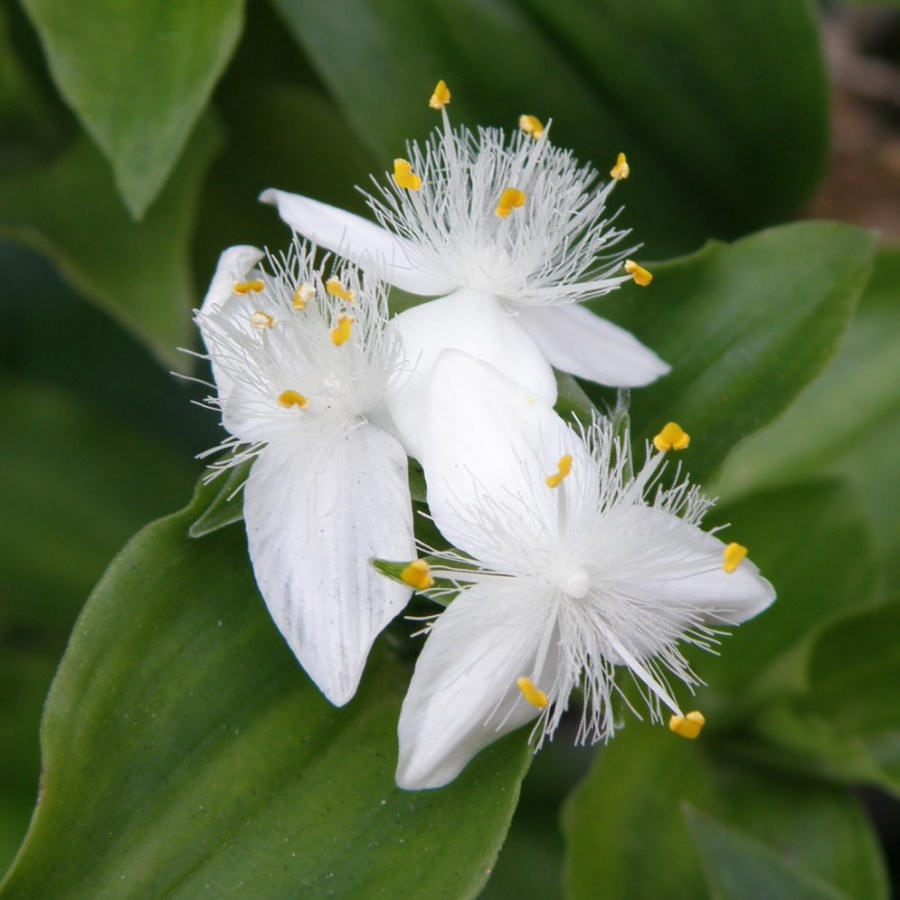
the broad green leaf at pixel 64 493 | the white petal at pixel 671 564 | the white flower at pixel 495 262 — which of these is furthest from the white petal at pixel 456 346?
the broad green leaf at pixel 64 493

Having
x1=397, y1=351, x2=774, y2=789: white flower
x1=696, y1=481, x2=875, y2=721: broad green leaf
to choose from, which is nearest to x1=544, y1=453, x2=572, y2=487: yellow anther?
x1=397, y1=351, x2=774, y2=789: white flower

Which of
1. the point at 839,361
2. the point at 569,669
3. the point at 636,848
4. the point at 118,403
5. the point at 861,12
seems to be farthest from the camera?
the point at 861,12

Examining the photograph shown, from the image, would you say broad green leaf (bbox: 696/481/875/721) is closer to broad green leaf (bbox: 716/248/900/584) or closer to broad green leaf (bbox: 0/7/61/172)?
broad green leaf (bbox: 716/248/900/584)

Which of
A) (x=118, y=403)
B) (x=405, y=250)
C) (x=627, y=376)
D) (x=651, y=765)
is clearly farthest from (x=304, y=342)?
(x=118, y=403)

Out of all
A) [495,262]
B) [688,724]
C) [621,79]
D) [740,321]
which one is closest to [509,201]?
[495,262]

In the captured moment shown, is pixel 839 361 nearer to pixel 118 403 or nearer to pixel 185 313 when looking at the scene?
pixel 185 313

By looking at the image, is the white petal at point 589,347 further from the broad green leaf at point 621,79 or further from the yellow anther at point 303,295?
the broad green leaf at point 621,79

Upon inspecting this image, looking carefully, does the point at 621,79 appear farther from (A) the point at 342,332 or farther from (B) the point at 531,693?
(B) the point at 531,693
